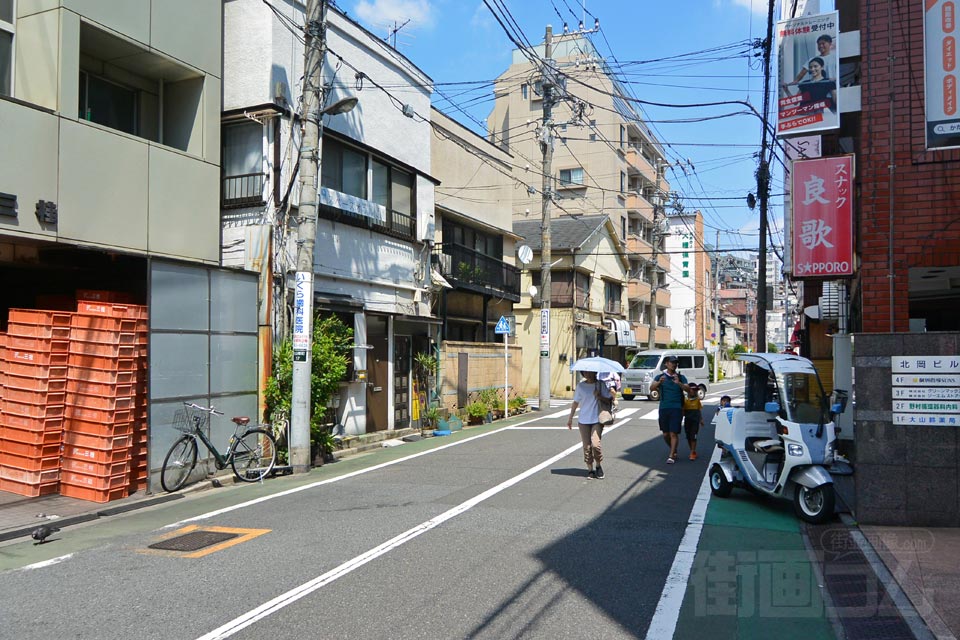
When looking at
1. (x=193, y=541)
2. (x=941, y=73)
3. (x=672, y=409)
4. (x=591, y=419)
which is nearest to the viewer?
(x=193, y=541)

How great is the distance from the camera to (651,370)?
2927cm

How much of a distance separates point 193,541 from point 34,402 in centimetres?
419

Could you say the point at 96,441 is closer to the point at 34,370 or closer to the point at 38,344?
the point at 34,370

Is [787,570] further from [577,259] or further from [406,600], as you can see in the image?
[577,259]

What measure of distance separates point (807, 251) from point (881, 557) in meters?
4.73

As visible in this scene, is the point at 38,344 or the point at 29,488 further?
the point at 38,344

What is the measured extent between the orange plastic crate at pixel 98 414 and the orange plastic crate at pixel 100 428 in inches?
1.7

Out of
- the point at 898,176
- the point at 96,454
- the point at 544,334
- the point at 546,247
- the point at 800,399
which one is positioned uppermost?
the point at 546,247

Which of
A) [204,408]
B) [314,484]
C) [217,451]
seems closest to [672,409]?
[314,484]

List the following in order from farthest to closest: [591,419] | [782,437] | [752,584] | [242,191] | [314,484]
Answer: [242,191], [314,484], [591,419], [782,437], [752,584]

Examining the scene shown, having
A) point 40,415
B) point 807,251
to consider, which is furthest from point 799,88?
point 40,415

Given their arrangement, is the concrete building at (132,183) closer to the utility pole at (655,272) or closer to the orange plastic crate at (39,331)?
the orange plastic crate at (39,331)

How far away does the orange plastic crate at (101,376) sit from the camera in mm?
10031

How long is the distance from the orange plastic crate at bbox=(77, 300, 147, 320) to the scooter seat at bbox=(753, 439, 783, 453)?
29.1 ft
